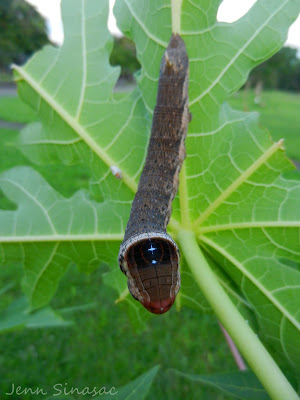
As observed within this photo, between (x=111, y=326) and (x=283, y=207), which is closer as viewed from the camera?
(x=283, y=207)

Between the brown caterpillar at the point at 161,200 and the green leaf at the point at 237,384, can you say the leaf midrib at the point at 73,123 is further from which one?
the green leaf at the point at 237,384

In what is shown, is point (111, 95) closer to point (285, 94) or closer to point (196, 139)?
point (196, 139)

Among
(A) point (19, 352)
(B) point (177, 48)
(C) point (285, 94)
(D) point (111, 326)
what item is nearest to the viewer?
(B) point (177, 48)

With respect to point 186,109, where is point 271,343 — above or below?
below

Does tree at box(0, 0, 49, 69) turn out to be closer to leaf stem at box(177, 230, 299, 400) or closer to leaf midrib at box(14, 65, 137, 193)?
leaf midrib at box(14, 65, 137, 193)

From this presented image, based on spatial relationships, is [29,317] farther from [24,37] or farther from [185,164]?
[24,37]

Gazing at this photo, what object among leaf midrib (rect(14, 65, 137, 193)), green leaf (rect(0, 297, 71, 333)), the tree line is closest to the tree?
the tree line

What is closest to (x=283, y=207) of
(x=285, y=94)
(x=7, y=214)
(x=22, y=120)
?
(x=7, y=214)
